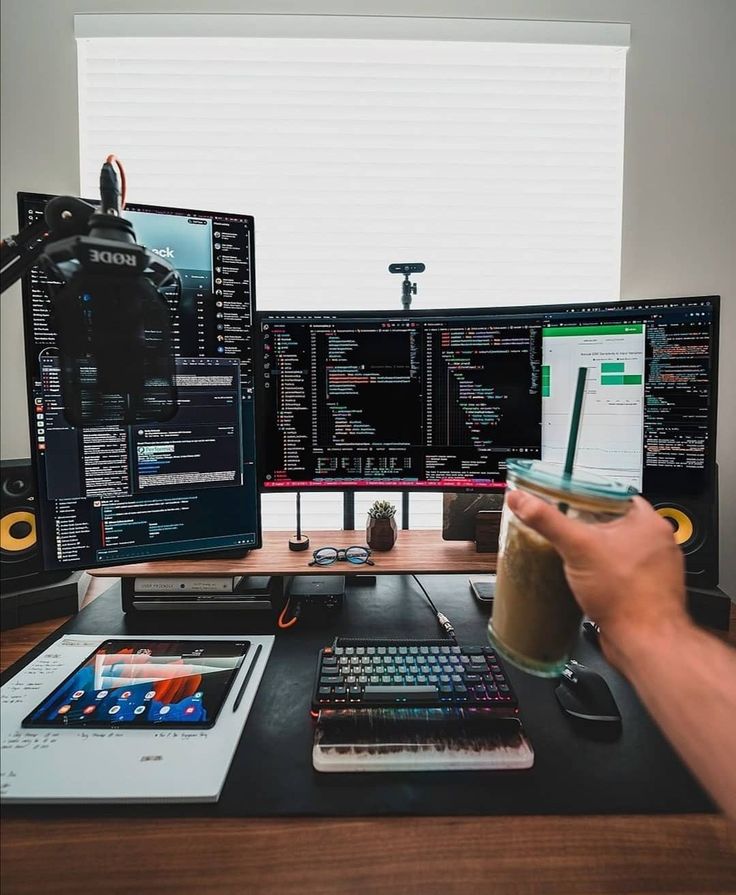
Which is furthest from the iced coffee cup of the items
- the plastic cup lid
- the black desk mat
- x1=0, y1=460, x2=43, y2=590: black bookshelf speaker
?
x1=0, y1=460, x2=43, y2=590: black bookshelf speaker

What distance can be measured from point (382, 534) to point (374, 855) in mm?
630

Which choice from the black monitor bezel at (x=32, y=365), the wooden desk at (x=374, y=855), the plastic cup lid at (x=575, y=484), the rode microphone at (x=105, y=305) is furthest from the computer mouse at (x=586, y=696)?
the rode microphone at (x=105, y=305)

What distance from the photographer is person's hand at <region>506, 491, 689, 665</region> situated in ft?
1.45

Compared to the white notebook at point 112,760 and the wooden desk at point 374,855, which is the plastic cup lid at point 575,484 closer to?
the wooden desk at point 374,855

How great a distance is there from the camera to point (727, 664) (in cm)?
44

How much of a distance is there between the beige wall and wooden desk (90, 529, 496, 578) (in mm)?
635

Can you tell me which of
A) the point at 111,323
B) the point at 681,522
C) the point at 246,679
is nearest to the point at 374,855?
the point at 246,679

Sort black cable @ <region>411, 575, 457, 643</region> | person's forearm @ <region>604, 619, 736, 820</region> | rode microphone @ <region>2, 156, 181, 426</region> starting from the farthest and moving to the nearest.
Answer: black cable @ <region>411, 575, 457, 643</region> < rode microphone @ <region>2, 156, 181, 426</region> < person's forearm @ <region>604, 619, 736, 820</region>

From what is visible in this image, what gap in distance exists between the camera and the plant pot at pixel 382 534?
1.05 metres

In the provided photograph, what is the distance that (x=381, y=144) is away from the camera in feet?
4.32

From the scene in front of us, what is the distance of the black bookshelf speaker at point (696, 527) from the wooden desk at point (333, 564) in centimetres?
37

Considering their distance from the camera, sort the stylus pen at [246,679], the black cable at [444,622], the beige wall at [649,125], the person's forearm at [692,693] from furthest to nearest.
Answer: the beige wall at [649,125]
the black cable at [444,622]
the stylus pen at [246,679]
the person's forearm at [692,693]

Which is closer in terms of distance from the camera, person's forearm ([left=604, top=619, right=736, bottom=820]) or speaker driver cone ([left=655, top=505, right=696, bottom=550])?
person's forearm ([left=604, top=619, right=736, bottom=820])

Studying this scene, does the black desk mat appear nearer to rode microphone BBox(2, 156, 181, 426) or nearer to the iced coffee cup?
the iced coffee cup
